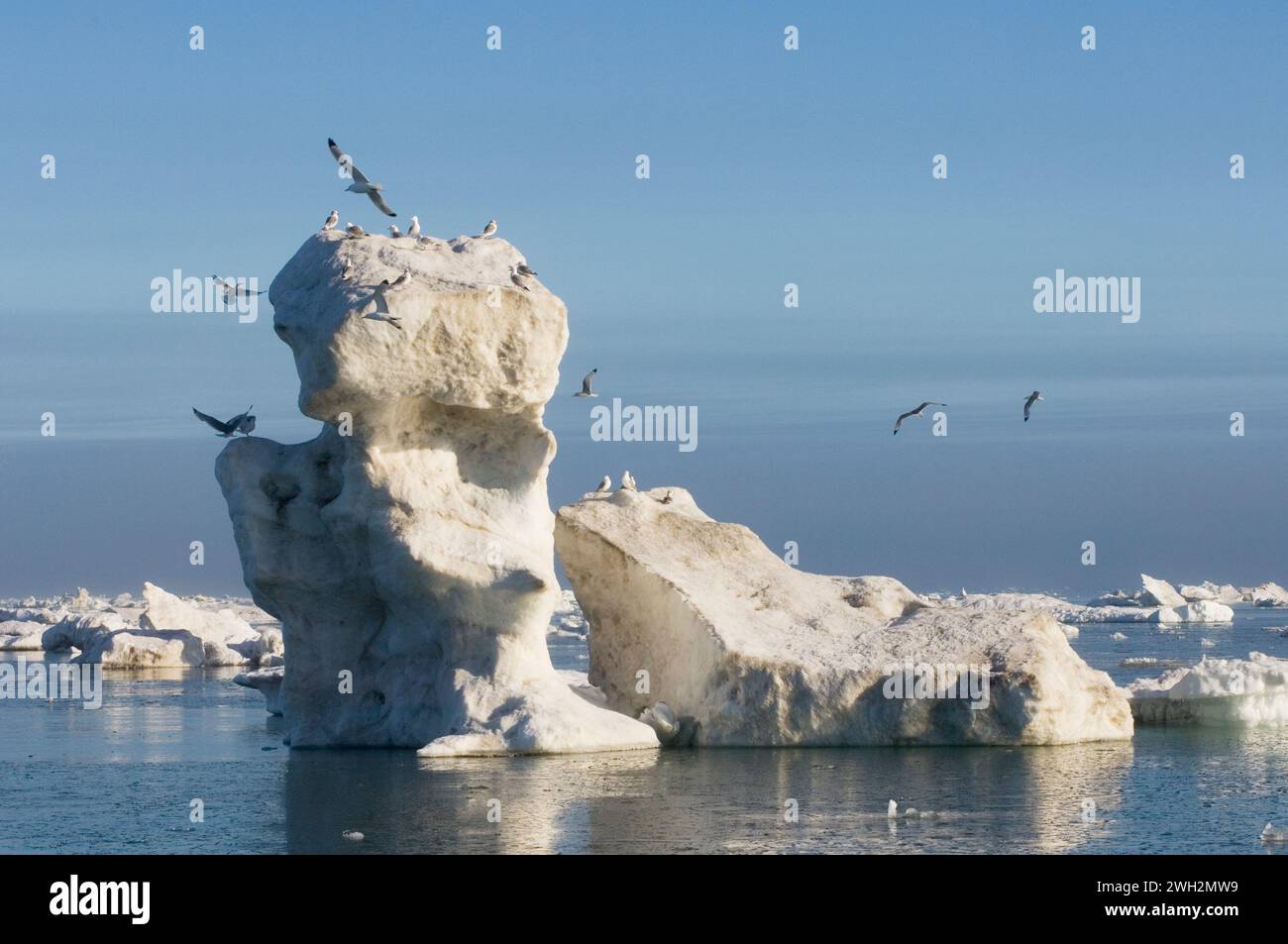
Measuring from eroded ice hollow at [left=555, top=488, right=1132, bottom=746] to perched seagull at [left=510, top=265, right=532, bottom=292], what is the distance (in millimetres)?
3736

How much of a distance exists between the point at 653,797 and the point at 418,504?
5.89m

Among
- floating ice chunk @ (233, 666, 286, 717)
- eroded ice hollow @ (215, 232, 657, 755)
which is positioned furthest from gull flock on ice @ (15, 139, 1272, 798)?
floating ice chunk @ (233, 666, 286, 717)

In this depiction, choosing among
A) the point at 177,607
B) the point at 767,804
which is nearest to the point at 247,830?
the point at 767,804

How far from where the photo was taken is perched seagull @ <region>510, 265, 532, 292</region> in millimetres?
24125

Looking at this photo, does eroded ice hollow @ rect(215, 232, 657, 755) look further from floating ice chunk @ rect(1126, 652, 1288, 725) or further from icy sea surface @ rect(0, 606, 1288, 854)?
floating ice chunk @ rect(1126, 652, 1288, 725)

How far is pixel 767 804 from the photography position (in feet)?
64.3

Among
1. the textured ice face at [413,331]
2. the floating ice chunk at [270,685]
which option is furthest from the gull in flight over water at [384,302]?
the floating ice chunk at [270,685]

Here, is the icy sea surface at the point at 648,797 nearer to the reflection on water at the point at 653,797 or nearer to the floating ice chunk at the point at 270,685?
the reflection on water at the point at 653,797

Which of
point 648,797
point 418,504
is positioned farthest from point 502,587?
point 648,797

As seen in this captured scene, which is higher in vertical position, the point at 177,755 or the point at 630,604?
the point at 630,604

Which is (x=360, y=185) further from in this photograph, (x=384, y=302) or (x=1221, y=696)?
(x=1221, y=696)
